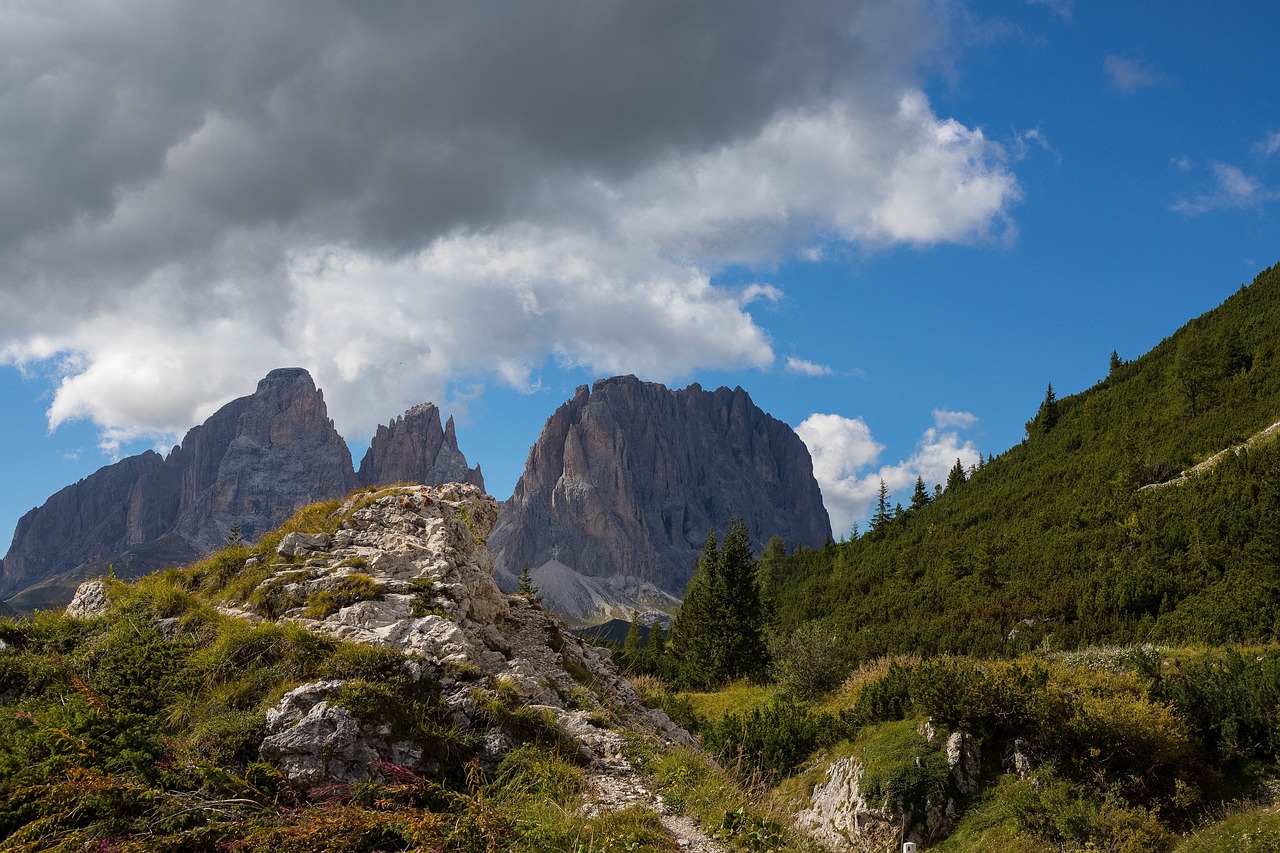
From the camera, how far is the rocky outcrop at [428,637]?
7.71 metres

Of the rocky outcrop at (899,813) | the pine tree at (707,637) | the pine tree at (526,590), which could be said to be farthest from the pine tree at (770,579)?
the rocky outcrop at (899,813)

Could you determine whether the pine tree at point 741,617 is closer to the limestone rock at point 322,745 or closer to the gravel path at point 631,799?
the gravel path at point 631,799

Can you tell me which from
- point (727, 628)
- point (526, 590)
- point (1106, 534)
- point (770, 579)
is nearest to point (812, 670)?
point (727, 628)

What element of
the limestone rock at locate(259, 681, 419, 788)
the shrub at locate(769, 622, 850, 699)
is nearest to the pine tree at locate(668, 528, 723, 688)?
the shrub at locate(769, 622, 850, 699)

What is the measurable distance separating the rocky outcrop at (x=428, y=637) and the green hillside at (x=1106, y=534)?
57.8 feet

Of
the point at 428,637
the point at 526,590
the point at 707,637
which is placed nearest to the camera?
the point at 428,637

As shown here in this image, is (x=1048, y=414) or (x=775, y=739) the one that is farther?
(x=1048, y=414)

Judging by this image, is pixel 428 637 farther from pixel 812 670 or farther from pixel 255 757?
pixel 812 670

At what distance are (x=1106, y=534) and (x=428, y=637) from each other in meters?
31.4

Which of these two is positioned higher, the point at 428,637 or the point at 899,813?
the point at 428,637

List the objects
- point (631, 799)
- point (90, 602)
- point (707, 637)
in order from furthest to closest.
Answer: point (707, 637) < point (90, 602) < point (631, 799)

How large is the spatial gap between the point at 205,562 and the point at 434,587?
172 inches

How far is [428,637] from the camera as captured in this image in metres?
10.4

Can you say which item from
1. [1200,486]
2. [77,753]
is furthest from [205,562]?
[1200,486]
